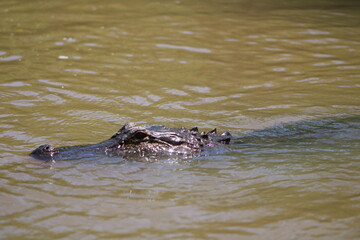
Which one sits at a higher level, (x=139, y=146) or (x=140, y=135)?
(x=140, y=135)

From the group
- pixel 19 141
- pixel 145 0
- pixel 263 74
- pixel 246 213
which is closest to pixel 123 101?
pixel 19 141

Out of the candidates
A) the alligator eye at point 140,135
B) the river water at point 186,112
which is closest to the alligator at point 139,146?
the alligator eye at point 140,135

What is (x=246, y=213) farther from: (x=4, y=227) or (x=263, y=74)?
(x=263, y=74)

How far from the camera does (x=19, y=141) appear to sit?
6.97 metres

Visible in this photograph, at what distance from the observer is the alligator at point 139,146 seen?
6090 millimetres

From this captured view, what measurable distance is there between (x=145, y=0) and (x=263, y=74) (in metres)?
7.02

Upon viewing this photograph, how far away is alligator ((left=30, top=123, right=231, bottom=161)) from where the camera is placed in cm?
609

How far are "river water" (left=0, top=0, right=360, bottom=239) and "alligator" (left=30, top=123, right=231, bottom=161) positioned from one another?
0.45ft

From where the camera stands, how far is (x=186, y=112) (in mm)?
8156

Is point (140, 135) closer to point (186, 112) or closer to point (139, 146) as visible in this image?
point (139, 146)

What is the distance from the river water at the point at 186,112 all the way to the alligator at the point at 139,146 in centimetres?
14

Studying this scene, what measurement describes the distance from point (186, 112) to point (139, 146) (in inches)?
83.0

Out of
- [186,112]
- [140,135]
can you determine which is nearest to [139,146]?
[140,135]

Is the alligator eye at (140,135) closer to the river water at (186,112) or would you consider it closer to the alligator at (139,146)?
the alligator at (139,146)
